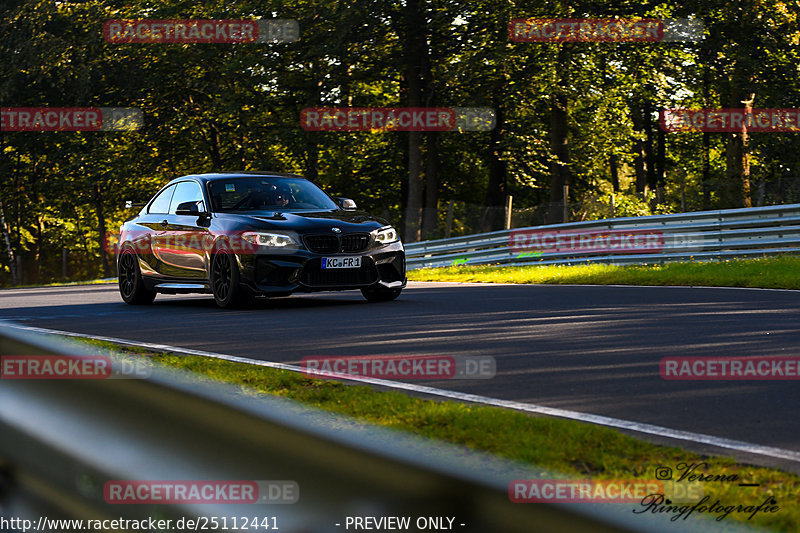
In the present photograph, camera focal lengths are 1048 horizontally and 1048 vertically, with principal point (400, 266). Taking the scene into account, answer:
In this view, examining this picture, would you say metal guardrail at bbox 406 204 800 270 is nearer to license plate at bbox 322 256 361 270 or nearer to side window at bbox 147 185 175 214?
license plate at bbox 322 256 361 270

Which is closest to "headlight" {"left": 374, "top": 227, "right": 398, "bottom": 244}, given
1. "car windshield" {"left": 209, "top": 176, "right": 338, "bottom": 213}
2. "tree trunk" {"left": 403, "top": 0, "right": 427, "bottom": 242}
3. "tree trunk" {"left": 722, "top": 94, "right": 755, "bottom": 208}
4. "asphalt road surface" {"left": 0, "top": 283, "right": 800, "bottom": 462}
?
"asphalt road surface" {"left": 0, "top": 283, "right": 800, "bottom": 462}

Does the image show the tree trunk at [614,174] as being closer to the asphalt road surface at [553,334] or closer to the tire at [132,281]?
the asphalt road surface at [553,334]

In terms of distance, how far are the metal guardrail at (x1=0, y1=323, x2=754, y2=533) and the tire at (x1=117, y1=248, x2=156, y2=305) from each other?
13335 millimetres

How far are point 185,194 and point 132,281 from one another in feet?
5.40

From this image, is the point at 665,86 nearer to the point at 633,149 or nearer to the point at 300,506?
the point at 633,149

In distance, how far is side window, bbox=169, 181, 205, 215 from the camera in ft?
46.1

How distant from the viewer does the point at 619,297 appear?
1374 cm

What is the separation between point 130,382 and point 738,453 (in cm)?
353

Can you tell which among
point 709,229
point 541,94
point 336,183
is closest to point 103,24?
point 336,183

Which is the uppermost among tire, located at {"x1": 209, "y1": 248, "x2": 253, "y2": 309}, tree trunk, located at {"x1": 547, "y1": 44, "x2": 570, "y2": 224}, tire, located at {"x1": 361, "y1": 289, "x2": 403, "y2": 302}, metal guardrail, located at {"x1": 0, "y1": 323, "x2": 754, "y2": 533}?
tree trunk, located at {"x1": 547, "y1": 44, "x2": 570, "y2": 224}

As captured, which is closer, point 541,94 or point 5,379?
point 5,379

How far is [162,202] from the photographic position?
15.0 meters

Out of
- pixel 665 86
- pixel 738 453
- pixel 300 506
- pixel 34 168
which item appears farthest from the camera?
pixel 34 168

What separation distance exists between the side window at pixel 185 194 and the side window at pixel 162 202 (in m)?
0.14
